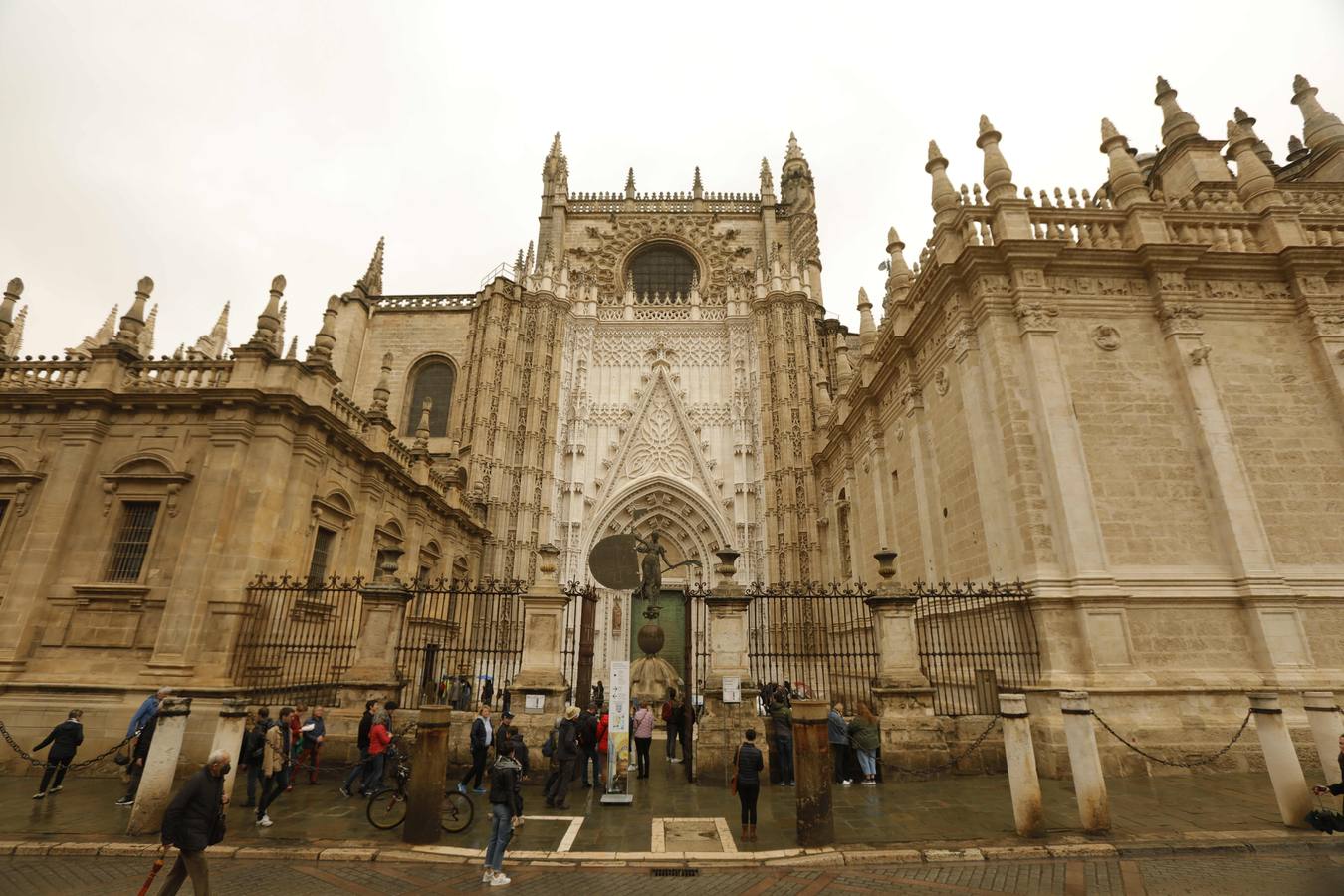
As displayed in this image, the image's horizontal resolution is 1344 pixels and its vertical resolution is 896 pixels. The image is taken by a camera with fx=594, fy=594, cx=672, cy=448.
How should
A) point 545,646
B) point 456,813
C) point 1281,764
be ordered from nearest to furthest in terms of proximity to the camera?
point 1281,764, point 456,813, point 545,646

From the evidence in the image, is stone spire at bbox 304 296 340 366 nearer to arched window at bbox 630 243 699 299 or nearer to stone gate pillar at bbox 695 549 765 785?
stone gate pillar at bbox 695 549 765 785

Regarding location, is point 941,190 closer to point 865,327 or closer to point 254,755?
point 865,327

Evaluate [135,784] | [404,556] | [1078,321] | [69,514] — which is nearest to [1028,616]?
[1078,321]

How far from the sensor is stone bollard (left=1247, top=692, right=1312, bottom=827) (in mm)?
6434

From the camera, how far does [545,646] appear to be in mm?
10133

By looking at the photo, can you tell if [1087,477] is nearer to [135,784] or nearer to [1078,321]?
[1078,321]

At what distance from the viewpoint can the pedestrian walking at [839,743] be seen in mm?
9438

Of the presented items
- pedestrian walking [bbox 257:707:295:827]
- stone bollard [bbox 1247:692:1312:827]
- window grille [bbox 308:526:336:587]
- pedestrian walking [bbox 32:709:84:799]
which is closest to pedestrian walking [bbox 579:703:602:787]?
pedestrian walking [bbox 257:707:295:827]

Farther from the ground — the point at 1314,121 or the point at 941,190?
the point at 1314,121

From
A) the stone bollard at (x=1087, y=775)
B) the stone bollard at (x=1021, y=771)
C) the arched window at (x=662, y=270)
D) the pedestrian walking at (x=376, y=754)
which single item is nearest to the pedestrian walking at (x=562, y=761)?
the pedestrian walking at (x=376, y=754)

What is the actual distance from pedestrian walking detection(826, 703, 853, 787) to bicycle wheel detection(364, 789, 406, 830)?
245 inches

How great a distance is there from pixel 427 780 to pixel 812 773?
432 centimetres

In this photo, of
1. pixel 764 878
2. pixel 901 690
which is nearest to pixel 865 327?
pixel 901 690

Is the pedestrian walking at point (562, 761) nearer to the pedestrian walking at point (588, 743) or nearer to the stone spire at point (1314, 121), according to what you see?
the pedestrian walking at point (588, 743)
